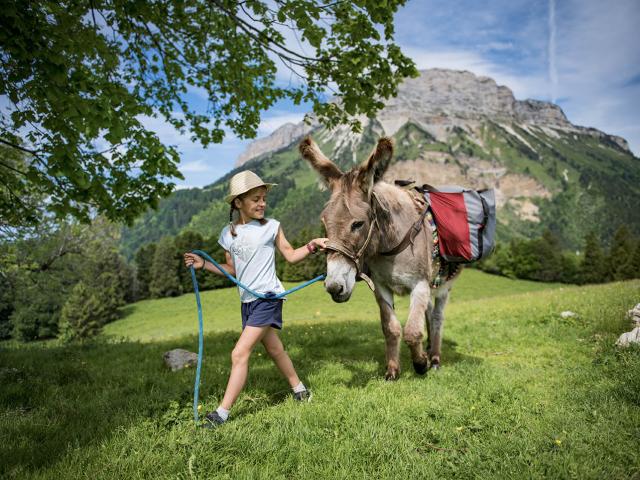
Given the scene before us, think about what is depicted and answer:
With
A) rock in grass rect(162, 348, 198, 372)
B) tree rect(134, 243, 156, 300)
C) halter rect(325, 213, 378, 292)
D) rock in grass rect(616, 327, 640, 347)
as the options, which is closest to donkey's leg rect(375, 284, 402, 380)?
halter rect(325, 213, 378, 292)

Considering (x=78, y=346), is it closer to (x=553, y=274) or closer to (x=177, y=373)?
(x=177, y=373)

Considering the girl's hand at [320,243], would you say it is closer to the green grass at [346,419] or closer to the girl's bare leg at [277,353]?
the girl's bare leg at [277,353]

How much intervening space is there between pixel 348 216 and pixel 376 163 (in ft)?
2.40

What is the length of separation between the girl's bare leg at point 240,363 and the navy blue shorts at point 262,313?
83 millimetres

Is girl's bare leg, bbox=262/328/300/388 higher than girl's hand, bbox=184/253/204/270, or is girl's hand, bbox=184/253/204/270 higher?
girl's hand, bbox=184/253/204/270

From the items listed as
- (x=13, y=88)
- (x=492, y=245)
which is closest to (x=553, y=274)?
(x=492, y=245)

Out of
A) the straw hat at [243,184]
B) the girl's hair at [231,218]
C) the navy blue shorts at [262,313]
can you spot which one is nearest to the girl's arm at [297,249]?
the girl's hair at [231,218]

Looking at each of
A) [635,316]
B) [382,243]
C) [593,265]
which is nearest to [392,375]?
[382,243]

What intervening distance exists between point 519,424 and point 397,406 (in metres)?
1.29

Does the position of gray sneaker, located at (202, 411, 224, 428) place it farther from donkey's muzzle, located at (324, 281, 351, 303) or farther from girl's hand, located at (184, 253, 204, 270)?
donkey's muzzle, located at (324, 281, 351, 303)

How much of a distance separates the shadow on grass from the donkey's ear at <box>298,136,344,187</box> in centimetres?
301

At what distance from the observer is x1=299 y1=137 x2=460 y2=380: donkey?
4.35 m

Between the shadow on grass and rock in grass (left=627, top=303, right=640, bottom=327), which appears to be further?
rock in grass (left=627, top=303, right=640, bottom=327)

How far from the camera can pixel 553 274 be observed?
74.6 metres
